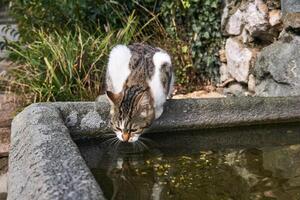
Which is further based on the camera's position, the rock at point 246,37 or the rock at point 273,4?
the rock at point 246,37

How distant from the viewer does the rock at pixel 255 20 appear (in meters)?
4.17

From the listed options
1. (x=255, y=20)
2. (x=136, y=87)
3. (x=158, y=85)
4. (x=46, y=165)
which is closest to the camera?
(x=46, y=165)

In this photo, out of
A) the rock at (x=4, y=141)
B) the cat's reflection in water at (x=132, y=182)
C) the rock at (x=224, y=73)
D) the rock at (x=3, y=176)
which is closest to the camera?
the cat's reflection in water at (x=132, y=182)

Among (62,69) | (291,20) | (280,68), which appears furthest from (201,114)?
(62,69)

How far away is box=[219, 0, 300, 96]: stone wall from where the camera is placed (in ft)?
12.5

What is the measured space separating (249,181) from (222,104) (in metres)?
0.79

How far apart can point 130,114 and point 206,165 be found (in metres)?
0.57

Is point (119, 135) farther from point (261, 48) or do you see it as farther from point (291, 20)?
point (261, 48)

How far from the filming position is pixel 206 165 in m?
2.75

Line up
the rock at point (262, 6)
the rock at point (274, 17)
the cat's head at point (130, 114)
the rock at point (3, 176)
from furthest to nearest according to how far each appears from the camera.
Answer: the rock at point (262, 6) < the rock at point (274, 17) < the rock at point (3, 176) < the cat's head at point (130, 114)

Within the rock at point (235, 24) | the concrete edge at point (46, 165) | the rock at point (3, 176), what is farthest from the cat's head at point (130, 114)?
the rock at point (235, 24)

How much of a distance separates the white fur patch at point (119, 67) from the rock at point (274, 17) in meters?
1.35

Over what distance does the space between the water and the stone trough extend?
83 millimetres

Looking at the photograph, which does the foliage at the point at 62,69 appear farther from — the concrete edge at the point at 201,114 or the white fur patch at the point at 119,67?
the concrete edge at the point at 201,114
